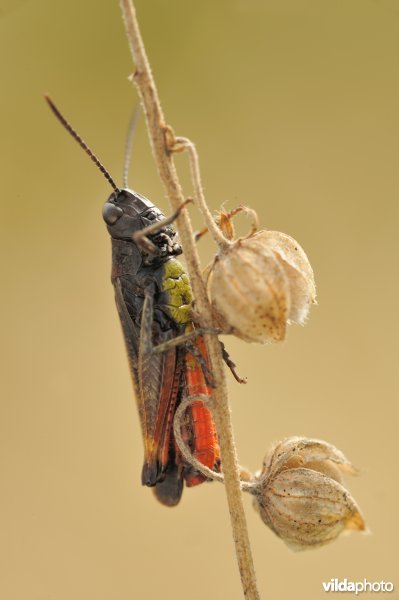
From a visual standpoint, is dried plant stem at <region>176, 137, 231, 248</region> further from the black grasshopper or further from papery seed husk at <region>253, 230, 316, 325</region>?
the black grasshopper

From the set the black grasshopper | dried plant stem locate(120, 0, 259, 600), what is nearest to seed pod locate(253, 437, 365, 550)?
dried plant stem locate(120, 0, 259, 600)

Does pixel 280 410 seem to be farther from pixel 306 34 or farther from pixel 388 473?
pixel 306 34

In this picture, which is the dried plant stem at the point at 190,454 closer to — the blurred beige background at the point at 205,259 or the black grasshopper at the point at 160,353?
the black grasshopper at the point at 160,353

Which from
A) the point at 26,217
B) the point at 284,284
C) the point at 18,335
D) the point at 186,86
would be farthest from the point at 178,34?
the point at 284,284

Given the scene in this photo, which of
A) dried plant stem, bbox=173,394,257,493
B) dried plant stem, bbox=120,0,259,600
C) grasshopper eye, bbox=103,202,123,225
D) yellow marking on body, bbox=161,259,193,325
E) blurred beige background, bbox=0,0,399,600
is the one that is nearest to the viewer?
dried plant stem, bbox=120,0,259,600

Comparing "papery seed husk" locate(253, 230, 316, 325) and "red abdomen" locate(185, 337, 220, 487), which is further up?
"papery seed husk" locate(253, 230, 316, 325)

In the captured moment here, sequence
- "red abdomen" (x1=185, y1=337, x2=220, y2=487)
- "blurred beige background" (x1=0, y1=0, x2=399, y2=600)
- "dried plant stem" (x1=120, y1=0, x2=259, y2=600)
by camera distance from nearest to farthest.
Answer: "dried plant stem" (x1=120, y1=0, x2=259, y2=600), "red abdomen" (x1=185, y1=337, x2=220, y2=487), "blurred beige background" (x1=0, y1=0, x2=399, y2=600)
